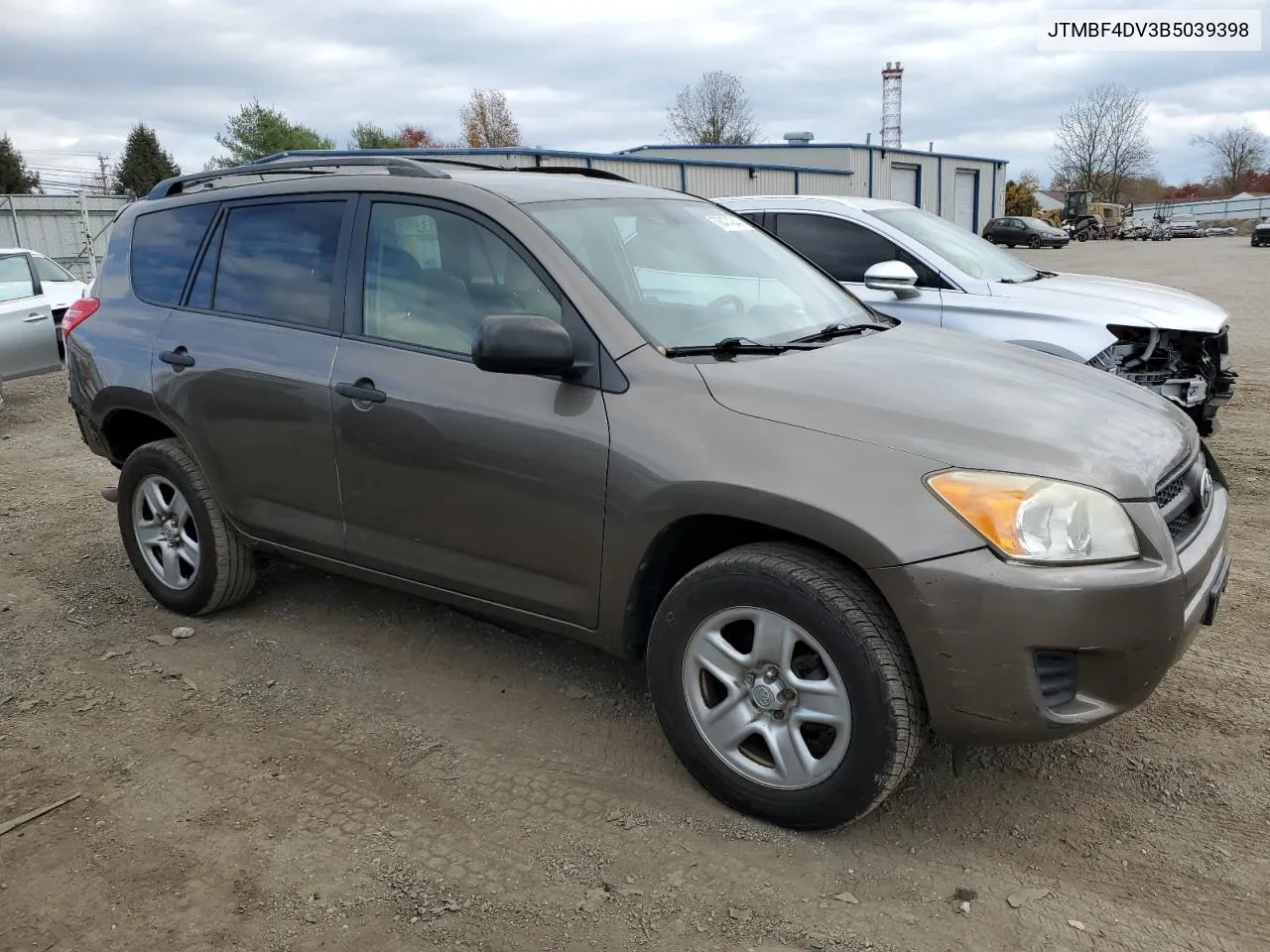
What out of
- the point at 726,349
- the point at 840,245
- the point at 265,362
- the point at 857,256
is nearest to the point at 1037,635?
the point at 726,349

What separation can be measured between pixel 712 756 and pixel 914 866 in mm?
615

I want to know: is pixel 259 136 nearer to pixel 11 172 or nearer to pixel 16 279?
pixel 11 172

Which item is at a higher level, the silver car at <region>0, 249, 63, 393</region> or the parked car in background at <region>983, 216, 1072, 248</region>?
the parked car in background at <region>983, 216, 1072, 248</region>

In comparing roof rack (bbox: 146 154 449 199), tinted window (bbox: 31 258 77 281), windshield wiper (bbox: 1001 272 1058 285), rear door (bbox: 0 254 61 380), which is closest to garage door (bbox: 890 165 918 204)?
tinted window (bbox: 31 258 77 281)

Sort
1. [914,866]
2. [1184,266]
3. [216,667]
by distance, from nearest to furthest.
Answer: [914,866] → [216,667] → [1184,266]

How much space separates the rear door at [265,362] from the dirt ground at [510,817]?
674mm

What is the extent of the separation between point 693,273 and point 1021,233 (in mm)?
40330

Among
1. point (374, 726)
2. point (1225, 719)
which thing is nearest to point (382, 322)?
point (374, 726)

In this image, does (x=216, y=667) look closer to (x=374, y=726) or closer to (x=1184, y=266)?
(x=374, y=726)

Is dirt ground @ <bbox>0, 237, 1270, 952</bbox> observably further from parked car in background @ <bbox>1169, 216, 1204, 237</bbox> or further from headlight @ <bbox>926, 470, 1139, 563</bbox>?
parked car in background @ <bbox>1169, 216, 1204, 237</bbox>

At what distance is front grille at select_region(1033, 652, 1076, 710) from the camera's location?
8.20 feet

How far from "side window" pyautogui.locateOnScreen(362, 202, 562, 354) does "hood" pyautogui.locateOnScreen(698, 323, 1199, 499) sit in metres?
0.72

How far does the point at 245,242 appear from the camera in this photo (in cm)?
411

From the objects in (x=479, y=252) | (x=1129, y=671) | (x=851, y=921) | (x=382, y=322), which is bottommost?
(x=851, y=921)
